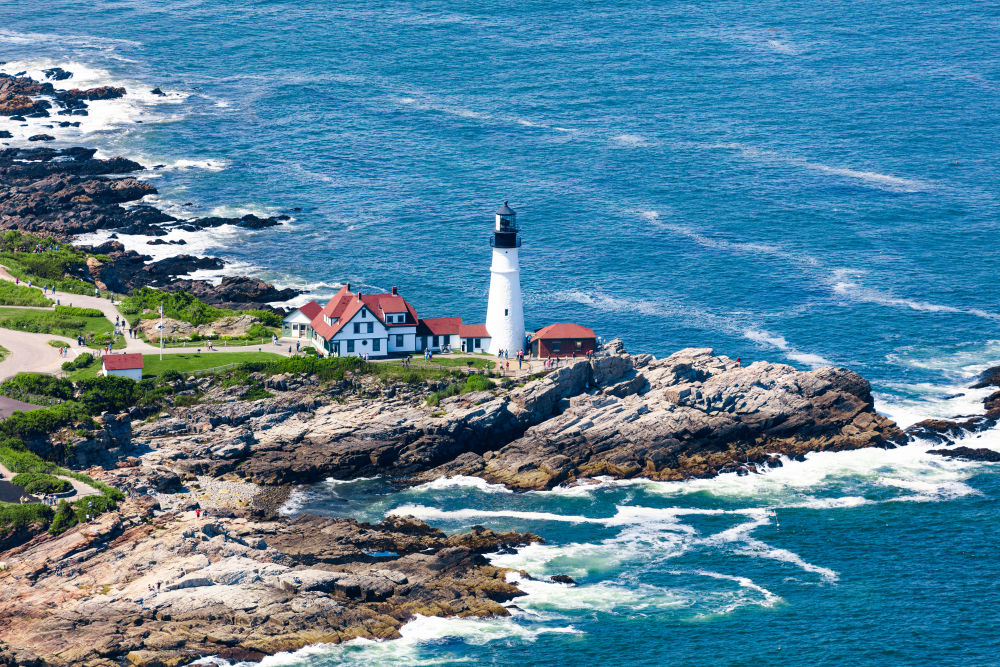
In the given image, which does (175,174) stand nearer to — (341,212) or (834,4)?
(341,212)

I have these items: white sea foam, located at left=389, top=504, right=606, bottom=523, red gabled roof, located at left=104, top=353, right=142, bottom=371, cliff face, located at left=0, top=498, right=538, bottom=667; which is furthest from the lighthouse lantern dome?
red gabled roof, located at left=104, top=353, right=142, bottom=371

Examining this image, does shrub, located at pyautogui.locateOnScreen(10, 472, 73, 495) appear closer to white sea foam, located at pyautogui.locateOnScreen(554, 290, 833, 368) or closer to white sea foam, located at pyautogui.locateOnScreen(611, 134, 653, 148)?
white sea foam, located at pyautogui.locateOnScreen(554, 290, 833, 368)

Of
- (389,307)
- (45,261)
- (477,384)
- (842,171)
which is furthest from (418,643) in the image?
(842,171)

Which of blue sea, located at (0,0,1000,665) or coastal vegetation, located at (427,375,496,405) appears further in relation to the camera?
coastal vegetation, located at (427,375,496,405)

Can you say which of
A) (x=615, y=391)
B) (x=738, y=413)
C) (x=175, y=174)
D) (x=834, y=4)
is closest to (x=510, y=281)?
(x=615, y=391)

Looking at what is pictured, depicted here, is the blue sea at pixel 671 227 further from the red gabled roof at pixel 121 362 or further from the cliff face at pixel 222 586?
the red gabled roof at pixel 121 362

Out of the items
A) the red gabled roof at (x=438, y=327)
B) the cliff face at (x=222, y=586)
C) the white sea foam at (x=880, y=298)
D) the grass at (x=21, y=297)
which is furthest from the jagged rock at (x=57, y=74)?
the cliff face at (x=222, y=586)

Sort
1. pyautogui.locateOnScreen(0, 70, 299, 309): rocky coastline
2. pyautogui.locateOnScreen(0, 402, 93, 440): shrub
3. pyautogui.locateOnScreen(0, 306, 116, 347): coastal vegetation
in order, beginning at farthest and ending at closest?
1. pyautogui.locateOnScreen(0, 70, 299, 309): rocky coastline
2. pyautogui.locateOnScreen(0, 306, 116, 347): coastal vegetation
3. pyautogui.locateOnScreen(0, 402, 93, 440): shrub
